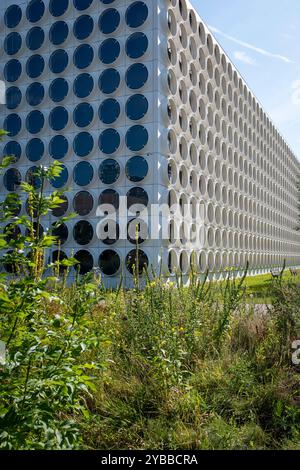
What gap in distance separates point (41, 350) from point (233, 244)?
119 ft

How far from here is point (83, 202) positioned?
2672 cm

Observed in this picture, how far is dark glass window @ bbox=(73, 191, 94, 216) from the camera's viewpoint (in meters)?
26.5

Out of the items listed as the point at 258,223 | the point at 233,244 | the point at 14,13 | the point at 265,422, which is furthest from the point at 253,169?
the point at 265,422

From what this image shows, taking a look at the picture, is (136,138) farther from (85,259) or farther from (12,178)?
(12,178)

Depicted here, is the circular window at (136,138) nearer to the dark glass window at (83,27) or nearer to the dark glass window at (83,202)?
the dark glass window at (83,202)

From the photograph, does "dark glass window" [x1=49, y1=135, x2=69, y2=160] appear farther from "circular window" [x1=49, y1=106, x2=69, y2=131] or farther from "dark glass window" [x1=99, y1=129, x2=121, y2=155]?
"dark glass window" [x1=99, y1=129, x2=121, y2=155]

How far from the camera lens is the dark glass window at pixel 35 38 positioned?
94.4 ft

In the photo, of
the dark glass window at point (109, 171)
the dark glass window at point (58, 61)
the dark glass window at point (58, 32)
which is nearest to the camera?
the dark glass window at point (109, 171)

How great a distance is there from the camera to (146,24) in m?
25.1

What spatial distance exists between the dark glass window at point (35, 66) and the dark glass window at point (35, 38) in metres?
0.67

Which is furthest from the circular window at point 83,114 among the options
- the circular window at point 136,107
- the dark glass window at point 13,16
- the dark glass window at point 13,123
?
the dark glass window at point 13,16

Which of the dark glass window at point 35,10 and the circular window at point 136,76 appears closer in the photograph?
the circular window at point 136,76

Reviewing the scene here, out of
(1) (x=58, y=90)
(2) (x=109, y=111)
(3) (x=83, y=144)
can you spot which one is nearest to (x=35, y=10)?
(1) (x=58, y=90)

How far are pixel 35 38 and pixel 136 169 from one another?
12062 mm
